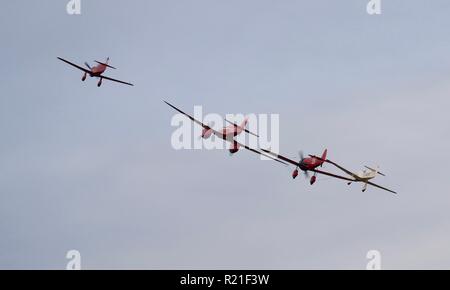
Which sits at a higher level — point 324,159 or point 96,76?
point 96,76

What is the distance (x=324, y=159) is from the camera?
132125 mm
